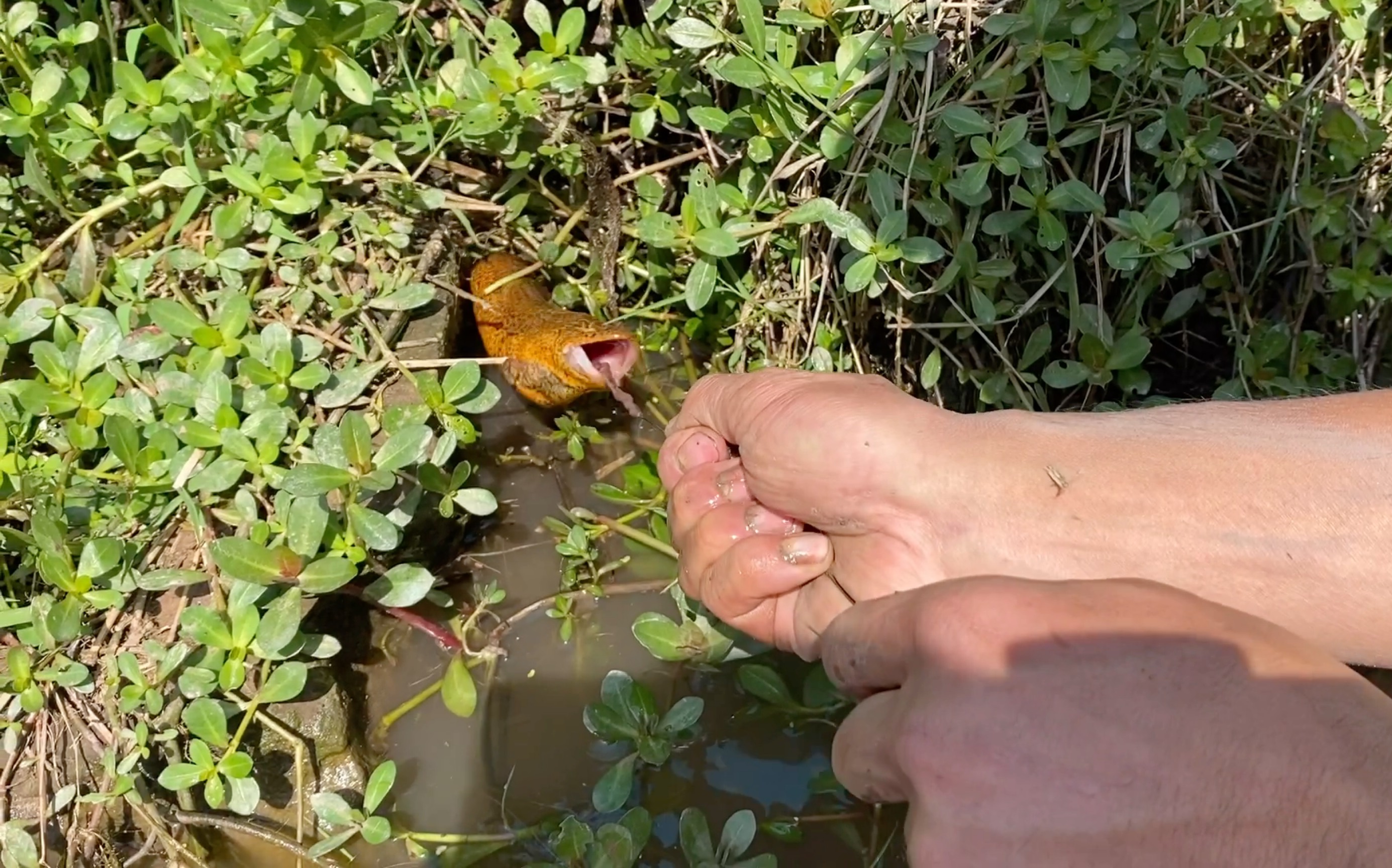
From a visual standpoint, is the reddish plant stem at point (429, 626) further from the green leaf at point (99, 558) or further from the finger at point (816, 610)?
the finger at point (816, 610)

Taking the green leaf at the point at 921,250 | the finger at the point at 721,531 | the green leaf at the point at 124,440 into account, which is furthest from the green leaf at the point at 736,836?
the green leaf at the point at 124,440

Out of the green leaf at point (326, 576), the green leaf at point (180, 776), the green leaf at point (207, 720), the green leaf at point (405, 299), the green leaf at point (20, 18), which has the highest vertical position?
the green leaf at point (20, 18)

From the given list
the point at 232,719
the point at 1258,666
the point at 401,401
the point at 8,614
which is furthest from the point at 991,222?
the point at 8,614

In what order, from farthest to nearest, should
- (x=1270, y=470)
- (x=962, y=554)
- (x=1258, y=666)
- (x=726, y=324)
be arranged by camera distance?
(x=726, y=324), (x=962, y=554), (x=1270, y=470), (x=1258, y=666)

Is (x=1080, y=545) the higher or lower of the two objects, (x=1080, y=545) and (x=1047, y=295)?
the lower

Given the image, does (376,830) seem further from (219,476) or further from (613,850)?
(219,476)

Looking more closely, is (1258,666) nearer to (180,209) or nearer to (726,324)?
(726,324)

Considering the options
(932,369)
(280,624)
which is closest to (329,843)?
(280,624)
